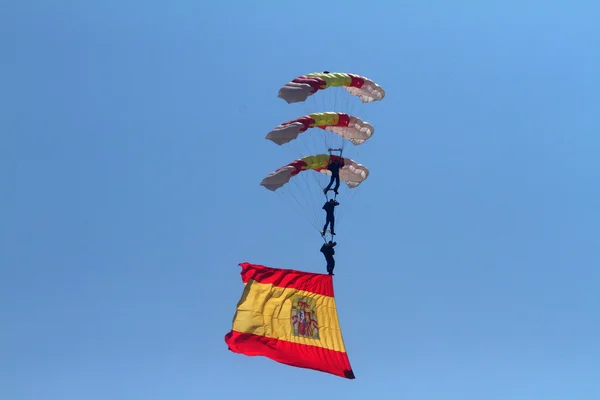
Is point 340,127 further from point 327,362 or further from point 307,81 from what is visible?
point 327,362

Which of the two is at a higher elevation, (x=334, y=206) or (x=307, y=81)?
(x=307, y=81)

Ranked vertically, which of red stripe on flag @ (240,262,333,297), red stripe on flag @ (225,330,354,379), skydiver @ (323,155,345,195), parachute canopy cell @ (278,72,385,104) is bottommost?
red stripe on flag @ (225,330,354,379)

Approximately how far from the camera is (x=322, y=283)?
45500 mm

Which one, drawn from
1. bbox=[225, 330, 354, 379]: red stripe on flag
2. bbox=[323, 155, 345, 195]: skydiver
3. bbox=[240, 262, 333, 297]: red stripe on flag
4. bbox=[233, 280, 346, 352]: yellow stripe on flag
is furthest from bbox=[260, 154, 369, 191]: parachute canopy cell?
bbox=[225, 330, 354, 379]: red stripe on flag

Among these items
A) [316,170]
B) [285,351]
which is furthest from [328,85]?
[285,351]

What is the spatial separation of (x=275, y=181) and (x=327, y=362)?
23.7 feet

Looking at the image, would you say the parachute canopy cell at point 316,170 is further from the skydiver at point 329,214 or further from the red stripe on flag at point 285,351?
the red stripe on flag at point 285,351

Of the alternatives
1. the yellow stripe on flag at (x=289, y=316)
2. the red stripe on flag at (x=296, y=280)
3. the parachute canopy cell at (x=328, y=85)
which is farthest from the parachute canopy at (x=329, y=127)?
the yellow stripe on flag at (x=289, y=316)

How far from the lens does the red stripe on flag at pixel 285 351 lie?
144 feet

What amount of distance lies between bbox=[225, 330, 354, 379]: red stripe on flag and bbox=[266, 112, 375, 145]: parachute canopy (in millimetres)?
7694

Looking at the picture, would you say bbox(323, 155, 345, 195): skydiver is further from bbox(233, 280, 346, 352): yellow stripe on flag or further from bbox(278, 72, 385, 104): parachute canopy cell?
bbox(233, 280, 346, 352): yellow stripe on flag

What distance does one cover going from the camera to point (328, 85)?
145 feet

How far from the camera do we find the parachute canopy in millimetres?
43562

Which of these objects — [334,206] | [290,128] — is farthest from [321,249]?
[290,128]
